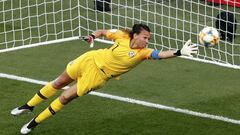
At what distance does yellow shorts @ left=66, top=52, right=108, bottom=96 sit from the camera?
9172 mm

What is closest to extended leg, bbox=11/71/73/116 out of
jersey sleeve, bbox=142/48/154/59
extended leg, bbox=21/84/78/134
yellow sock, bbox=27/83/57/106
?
yellow sock, bbox=27/83/57/106

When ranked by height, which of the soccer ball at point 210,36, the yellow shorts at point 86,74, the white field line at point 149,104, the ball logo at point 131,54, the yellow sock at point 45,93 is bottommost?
the white field line at point 149,104

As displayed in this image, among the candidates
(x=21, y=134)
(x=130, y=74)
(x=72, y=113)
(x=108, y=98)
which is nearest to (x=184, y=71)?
(x=130, y=74)

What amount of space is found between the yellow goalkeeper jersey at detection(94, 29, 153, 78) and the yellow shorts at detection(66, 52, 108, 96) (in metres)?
0.08

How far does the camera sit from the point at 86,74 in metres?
9.24

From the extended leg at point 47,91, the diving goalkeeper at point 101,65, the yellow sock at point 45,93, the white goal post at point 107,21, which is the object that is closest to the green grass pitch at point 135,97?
the extended leg at point 47,91

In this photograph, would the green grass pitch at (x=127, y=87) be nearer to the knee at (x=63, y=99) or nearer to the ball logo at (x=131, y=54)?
the knee at (x=63, y=99)

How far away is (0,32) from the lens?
15000mm

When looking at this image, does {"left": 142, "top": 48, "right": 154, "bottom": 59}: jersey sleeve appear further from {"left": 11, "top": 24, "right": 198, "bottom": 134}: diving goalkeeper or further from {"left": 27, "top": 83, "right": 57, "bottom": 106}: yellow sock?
{"left": 27, "top": 83, "right": 57, "bottom": 106}: yellow sock

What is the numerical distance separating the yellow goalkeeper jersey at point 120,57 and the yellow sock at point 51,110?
0.74m

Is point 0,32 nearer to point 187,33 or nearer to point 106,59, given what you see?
point 187,33

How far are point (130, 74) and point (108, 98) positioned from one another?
1542 mm

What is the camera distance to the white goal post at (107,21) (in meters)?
14.4

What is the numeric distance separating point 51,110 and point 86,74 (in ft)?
2.22
